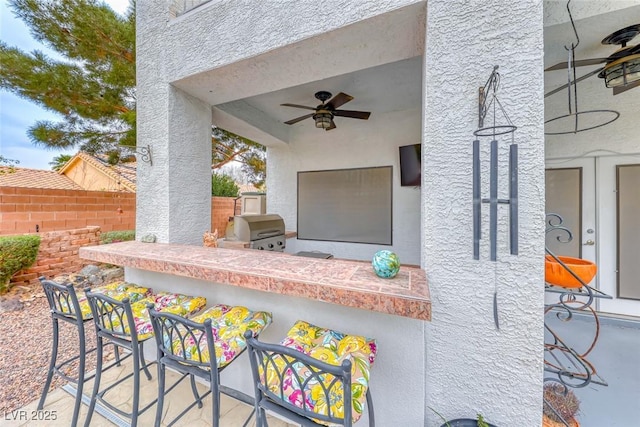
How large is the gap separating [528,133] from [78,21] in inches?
266

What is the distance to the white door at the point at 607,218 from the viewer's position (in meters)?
2.96

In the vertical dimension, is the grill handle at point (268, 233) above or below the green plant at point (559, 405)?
above

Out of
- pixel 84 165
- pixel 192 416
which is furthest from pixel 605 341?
pixel 84 165

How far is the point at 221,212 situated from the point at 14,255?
3893 millimetres

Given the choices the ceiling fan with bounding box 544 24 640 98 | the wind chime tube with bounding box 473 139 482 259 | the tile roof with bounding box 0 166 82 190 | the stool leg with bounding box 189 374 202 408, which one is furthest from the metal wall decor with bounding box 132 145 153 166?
the tile roof with bounding box 0 166 82 190

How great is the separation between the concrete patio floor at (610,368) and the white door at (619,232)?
299 millimetres

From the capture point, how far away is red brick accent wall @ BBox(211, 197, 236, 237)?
6691 millimetres

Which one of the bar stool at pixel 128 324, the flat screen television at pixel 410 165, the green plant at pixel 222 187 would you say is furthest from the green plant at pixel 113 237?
the flat screen television at pixel 410 165

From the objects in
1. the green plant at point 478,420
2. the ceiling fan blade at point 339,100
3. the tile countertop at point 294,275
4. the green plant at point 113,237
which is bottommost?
the green plant at point 478,420

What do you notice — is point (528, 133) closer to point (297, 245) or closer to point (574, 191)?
point (574, 191)

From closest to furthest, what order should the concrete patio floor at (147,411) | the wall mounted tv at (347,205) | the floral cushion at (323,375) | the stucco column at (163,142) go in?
the floral cushion at (323,375) → the concrete patio floor at (147,411) → the stucco column at (163,142) → the wall mounted tv at (347,205)

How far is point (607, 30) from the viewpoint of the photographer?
1.95 metres

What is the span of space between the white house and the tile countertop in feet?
0.84

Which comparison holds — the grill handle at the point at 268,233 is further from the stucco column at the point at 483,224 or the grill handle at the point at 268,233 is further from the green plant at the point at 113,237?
the green plant at the point at 113,237
